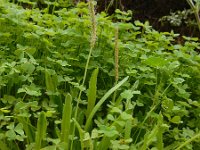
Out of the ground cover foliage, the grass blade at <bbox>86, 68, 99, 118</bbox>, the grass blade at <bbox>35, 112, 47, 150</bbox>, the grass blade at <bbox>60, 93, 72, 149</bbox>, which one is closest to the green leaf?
the ground cover foliage

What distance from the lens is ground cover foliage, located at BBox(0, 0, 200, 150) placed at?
149 cm

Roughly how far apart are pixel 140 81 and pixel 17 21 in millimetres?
631

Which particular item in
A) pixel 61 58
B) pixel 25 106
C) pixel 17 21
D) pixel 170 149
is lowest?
pixel 170 149

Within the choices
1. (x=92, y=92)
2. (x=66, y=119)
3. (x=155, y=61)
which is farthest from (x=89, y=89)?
(x=155, y=61)

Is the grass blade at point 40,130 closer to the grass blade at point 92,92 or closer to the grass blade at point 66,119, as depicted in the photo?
the grass blade at point 66,119

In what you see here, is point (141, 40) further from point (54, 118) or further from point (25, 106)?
point (25, 106)

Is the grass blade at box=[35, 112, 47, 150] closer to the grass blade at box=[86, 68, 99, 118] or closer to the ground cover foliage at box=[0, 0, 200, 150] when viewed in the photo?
the ground cover foliage at box=[0, 0, 200, 150]

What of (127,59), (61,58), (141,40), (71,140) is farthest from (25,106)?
(141,40)

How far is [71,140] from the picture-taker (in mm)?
1484

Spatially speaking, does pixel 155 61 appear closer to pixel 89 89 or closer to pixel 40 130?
pixel 89 89

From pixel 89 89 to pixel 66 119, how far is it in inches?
8.6

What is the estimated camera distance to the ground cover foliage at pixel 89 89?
58.5 inches

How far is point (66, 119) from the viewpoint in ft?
4.83

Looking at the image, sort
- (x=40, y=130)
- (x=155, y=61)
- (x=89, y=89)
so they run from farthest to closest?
(x=155, y=61) < (x=89, y=89) < (x=40, y=130)
